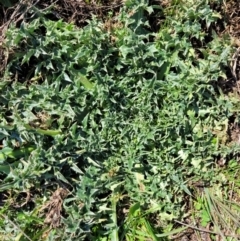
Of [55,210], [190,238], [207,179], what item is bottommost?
[190,238]

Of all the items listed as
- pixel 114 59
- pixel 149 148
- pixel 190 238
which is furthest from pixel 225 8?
pixel 190 238

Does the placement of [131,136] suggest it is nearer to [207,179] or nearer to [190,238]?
[207,179]

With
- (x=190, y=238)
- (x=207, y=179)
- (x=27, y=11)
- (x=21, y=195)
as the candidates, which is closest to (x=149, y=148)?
Answer: (x=207, y=179)

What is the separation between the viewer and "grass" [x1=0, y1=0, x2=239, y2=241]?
113 inches

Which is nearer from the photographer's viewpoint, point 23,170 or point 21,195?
point 23,170

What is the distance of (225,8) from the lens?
10.1 feet

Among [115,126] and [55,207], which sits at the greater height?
[115,126]

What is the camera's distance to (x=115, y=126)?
2.93 metres

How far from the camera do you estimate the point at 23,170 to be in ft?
9.23

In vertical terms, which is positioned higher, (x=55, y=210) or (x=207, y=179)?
(x=55, y=210)

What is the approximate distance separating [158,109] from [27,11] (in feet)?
3.22

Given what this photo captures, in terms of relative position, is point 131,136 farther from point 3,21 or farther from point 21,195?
point 3,21

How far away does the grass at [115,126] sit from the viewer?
2873 millimetres

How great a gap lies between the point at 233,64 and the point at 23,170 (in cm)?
144
